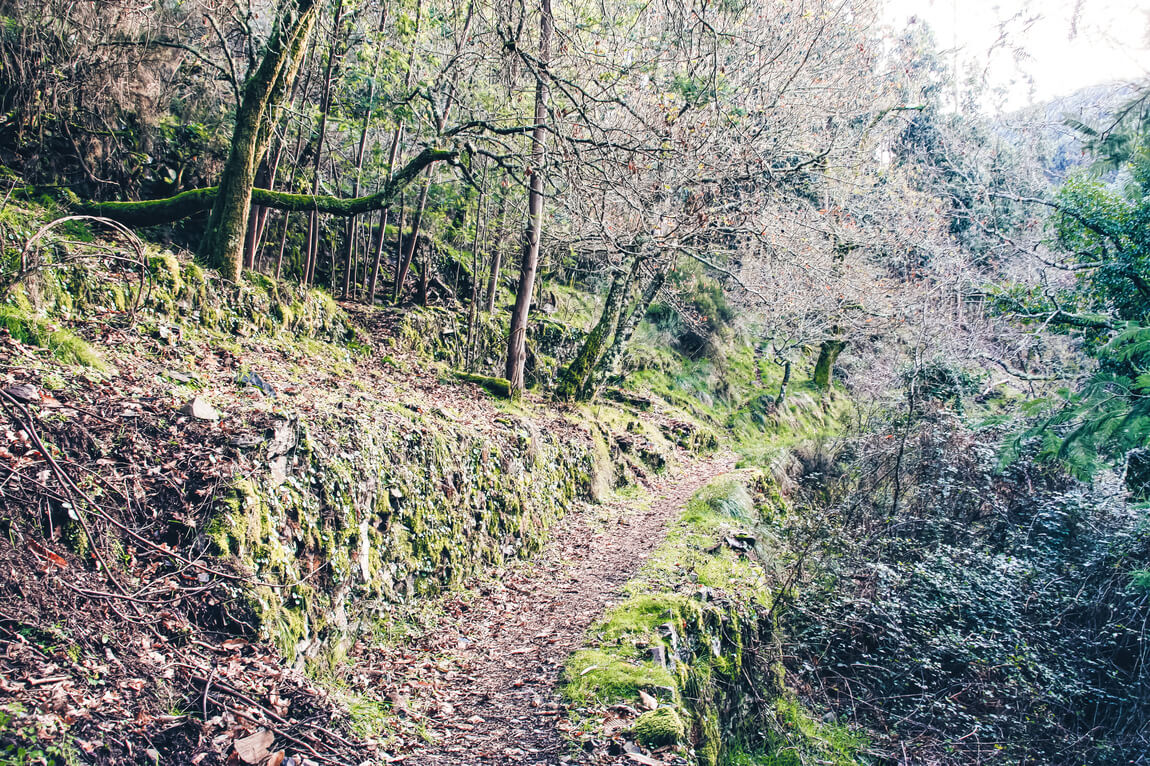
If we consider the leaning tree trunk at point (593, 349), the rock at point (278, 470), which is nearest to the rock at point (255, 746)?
the rock at point (278, 470)

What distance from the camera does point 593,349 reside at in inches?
568

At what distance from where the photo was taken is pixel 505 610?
6.79 m

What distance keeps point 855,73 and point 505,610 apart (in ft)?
40.5

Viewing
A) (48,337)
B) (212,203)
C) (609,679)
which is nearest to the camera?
(609,679)

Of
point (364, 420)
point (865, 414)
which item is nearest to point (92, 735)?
point (364, 420)

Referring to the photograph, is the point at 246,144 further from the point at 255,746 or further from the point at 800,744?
the point at 800,744

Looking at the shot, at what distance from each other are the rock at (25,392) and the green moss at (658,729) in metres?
4.85

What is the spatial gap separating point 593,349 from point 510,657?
9.47 meters

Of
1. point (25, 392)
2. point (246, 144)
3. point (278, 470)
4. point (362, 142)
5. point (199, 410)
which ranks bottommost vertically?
point (278, 470)

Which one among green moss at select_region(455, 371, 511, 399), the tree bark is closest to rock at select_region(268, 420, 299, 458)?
the tree bark

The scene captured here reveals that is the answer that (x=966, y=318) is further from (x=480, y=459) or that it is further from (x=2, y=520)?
(x=2, y=520)

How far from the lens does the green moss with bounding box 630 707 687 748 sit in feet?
13.6

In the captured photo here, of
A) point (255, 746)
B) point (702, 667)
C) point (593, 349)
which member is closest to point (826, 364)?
point (593, 349)

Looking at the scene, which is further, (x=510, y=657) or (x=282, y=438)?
(x=510, y=657)
